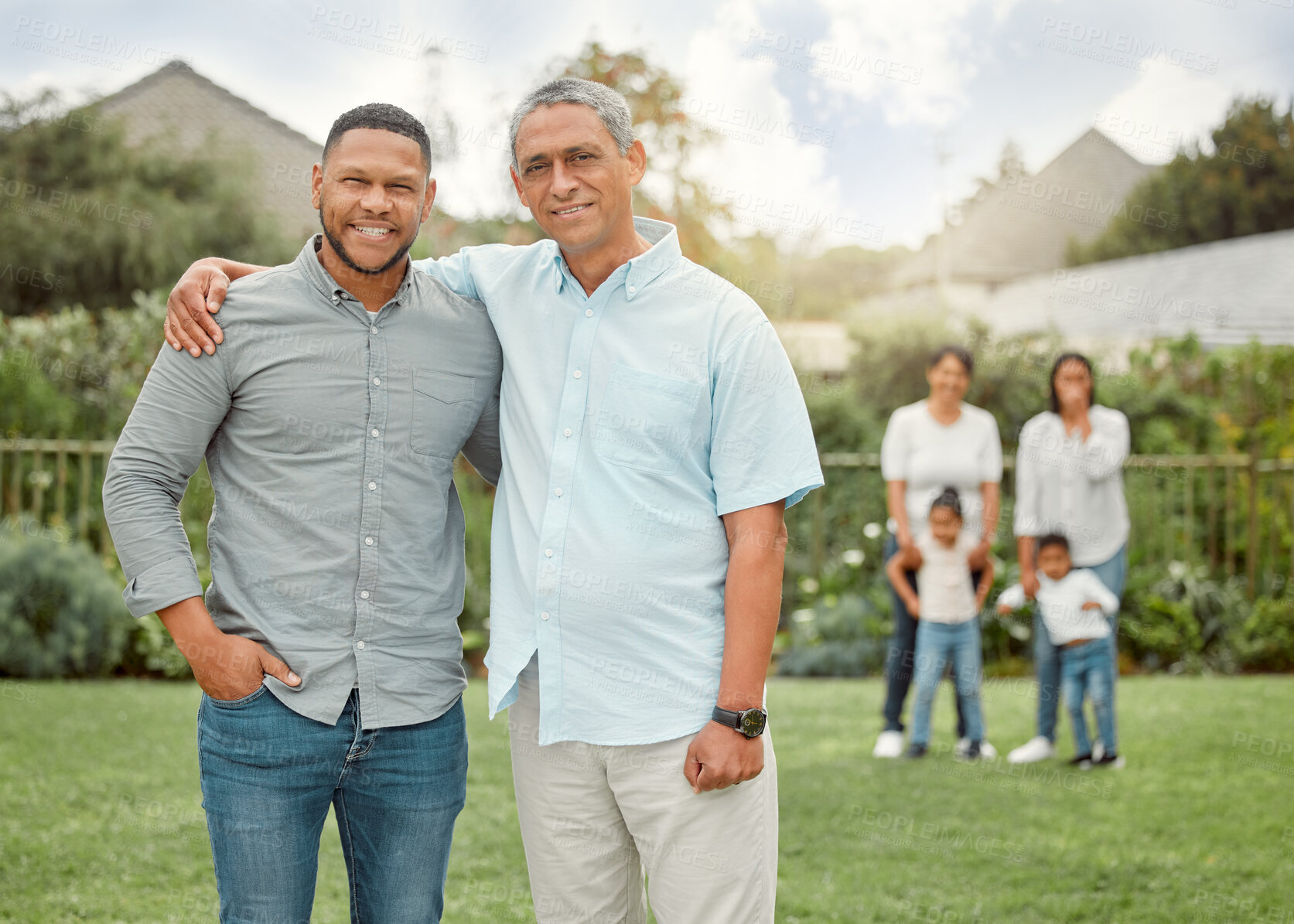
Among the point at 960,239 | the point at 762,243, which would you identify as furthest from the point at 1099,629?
the point at 960,239

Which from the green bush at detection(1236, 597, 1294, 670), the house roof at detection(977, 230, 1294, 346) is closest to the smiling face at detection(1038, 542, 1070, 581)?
the green bush at detection(1236, 597, 1294, 670)

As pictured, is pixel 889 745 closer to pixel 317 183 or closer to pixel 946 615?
pixel 946 615

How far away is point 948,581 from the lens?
5.75 m

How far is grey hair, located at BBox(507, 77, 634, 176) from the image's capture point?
2.22 meters

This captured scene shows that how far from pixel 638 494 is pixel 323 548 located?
62 cm

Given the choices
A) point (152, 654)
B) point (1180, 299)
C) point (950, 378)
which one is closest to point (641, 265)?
point (950, 378)

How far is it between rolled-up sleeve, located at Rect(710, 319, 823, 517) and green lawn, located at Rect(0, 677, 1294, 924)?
2149 mm

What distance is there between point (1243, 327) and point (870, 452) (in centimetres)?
1146

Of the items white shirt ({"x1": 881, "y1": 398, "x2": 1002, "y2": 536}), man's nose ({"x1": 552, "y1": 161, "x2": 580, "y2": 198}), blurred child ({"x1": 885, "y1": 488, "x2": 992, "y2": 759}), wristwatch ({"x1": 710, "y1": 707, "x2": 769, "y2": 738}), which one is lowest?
blurred child ({"x1": 885, "y1": 488, "x2": 992, "y2": 759})

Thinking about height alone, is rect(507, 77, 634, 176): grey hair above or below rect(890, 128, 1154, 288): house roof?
below

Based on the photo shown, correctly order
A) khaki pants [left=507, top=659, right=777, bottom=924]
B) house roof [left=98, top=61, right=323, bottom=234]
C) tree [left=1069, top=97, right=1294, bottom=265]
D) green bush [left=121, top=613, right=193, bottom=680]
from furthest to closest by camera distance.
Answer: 1. tree [left=1069, top=97, right=1294, bottom=265]
2. house roof [left=98, top=61, right=323, bottom=234]
3. green bush [left=121, top=613, right=193, bottom=680]
4. khaki pants [left=507, top=659, right=777, bottom=924]

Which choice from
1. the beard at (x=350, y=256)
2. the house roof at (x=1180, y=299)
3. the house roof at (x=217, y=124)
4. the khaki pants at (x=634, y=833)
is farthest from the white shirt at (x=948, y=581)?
the house roof at (x=217, y=124)

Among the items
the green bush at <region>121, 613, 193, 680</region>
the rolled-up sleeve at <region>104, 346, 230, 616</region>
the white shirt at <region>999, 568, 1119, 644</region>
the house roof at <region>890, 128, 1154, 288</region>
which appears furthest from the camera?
the house roof at <region>890, 128, 1154, 288</region>

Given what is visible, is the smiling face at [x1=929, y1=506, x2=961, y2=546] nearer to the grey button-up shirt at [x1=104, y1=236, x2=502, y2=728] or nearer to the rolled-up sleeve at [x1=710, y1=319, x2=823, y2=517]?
the rolled-up sleeve at [x1=710, y1=319, x2=823, y2=517]
